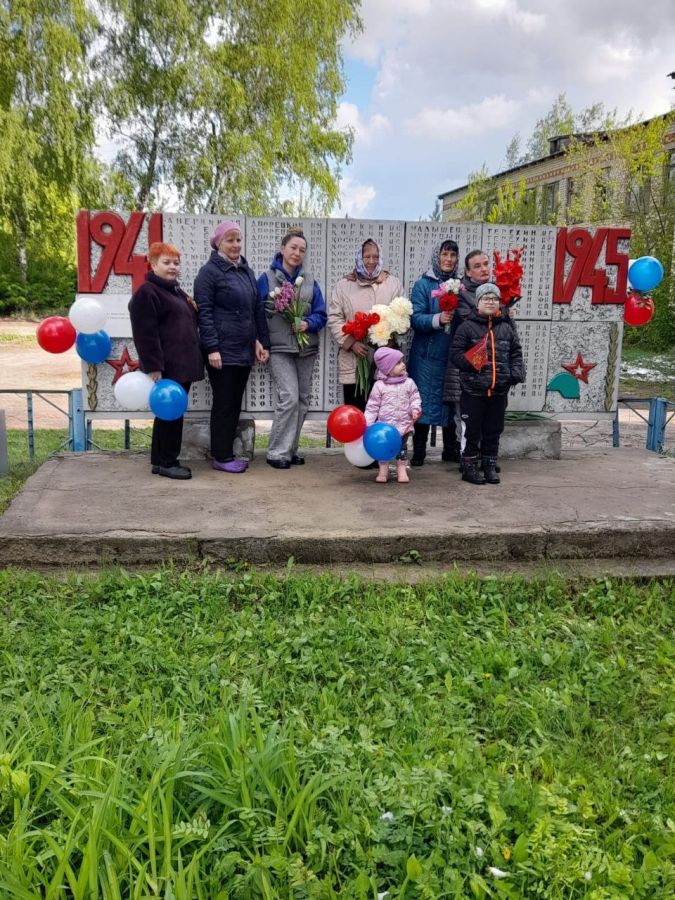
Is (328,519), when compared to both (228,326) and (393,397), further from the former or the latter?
(228,326)

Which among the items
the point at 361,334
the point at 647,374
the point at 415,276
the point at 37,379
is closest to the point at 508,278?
the point at 361,334

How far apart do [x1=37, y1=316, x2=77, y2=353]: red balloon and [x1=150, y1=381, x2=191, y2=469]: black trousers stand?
3.22ft

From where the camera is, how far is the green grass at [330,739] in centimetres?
212

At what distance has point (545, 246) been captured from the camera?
6.51 meters

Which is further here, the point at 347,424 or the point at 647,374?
the point at 647,374

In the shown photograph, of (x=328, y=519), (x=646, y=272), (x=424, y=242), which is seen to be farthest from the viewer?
(x=646, y=272)

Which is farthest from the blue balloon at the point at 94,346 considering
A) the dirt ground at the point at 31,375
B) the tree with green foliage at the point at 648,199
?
the tree with green foliage at the point at 648,199

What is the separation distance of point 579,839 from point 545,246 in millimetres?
5294

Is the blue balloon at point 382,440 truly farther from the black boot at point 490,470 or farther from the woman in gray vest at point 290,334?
the woman in gray vest at point 290,334

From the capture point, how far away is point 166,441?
5.47 meters

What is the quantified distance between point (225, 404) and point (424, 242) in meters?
2.22

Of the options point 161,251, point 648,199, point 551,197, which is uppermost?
point 551,197

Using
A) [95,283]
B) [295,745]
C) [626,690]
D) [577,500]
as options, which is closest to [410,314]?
[577,500]

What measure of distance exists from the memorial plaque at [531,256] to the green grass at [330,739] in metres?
3.20
